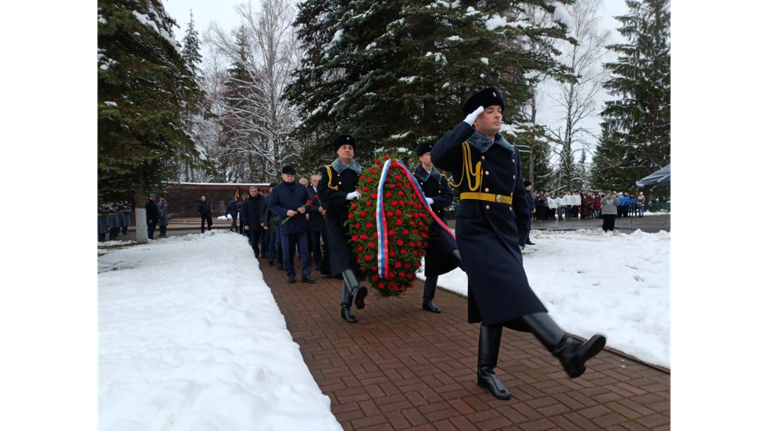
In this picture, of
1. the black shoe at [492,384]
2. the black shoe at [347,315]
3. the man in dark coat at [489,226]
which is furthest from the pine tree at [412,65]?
the black shoe at [492,384]

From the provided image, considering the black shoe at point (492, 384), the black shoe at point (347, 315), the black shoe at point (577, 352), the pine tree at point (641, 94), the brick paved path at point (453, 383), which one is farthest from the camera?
the pine tree at point (641, 94)

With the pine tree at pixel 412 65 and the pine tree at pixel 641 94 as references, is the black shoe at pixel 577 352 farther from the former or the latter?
the pine tree at pixel 641 94

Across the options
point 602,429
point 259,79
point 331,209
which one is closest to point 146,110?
Result: point 331,209

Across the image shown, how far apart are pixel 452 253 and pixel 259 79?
83.1 ft

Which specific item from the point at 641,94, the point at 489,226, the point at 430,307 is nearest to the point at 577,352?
the point at 489,226

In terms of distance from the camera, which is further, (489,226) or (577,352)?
(489,226)

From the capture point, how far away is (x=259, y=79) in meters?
27.7

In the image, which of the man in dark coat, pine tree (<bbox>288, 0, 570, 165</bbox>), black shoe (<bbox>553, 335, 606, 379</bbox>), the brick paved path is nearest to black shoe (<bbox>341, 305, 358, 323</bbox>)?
the brick paved path

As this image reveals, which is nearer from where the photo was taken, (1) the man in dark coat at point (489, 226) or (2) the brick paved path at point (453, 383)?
(2) the brick paved path at point (453, 383)

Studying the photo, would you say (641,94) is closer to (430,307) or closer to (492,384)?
(430,307)

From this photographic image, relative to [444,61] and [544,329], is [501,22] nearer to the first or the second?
[444,61]

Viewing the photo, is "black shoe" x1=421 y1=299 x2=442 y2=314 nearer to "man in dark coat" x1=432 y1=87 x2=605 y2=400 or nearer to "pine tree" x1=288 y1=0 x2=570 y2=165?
"man in dark coat" x1=432 y1=87 x2=605 y2=400

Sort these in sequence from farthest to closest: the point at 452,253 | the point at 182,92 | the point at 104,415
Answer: the point at 182,92
the point at 452,253
the point at 104,415
